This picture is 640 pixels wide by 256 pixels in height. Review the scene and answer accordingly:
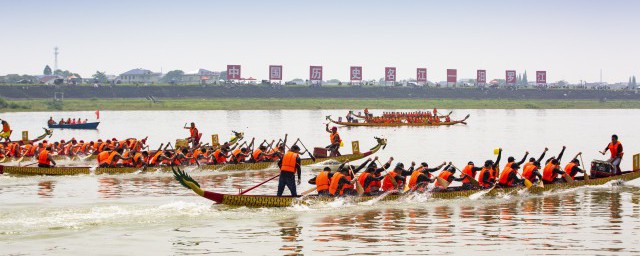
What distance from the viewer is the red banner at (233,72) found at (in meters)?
155

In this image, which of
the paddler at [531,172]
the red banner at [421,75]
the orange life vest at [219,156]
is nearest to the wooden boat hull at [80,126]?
the orange life vest at [219,156]

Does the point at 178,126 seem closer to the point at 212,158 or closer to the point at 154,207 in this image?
the point at 212,158

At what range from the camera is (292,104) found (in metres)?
134

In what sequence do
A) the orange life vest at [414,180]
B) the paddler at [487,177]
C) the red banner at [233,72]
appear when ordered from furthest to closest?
1. the red banner at [233,72]
2. the paddler at [487,177]
3. the orange life vest at [414,180]

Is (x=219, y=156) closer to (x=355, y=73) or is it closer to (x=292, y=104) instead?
(x=292, y=104)

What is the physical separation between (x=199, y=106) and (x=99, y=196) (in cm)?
9770

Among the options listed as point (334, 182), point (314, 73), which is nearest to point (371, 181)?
point (334, 182)

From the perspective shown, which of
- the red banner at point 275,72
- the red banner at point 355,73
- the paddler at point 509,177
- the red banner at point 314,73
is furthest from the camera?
the red banner at point 314,73

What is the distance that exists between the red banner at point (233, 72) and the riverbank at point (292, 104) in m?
18.3

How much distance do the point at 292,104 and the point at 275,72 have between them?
25.6 meters

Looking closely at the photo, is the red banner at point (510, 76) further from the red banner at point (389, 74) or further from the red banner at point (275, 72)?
the red banner at point (275, 72)

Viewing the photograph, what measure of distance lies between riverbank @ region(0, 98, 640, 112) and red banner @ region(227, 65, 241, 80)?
1825 cm

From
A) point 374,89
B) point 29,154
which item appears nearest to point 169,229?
point 29,154

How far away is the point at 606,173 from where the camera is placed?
30.8 metres
